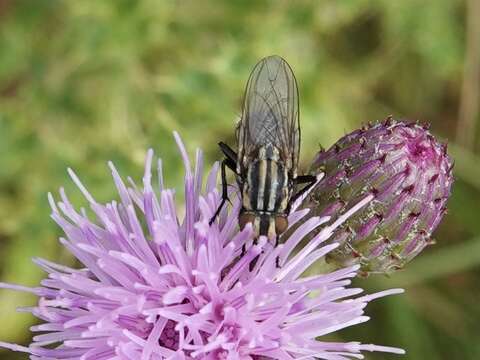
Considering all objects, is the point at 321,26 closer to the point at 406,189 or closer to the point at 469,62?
the point at 469,62

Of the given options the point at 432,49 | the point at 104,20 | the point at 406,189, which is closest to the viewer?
the point at 406,189

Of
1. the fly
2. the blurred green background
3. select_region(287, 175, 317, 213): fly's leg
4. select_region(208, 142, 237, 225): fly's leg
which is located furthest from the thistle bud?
the blurred green background

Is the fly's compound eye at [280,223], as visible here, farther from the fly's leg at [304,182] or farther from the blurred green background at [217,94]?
the blurred green background at [217,94]

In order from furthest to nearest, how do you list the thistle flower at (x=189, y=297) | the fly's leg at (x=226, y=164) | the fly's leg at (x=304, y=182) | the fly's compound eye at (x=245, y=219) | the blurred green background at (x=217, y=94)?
the blurred green background at (x=217, y=94) → the fly's leg at (x=304, y=182) → the fly's leg at (x=226, y=164) → the fly's compound eye at (x=245, y=219) → the thistle flower at (x=189, y=297)

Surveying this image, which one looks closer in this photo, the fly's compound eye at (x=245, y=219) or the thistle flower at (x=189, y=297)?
the thistle flower at (x=189, y=297)

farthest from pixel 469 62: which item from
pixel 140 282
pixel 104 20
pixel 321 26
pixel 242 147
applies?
pixel 140 282

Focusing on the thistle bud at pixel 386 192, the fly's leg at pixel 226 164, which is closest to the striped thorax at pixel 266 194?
the fly's leg at pixel 226 164
